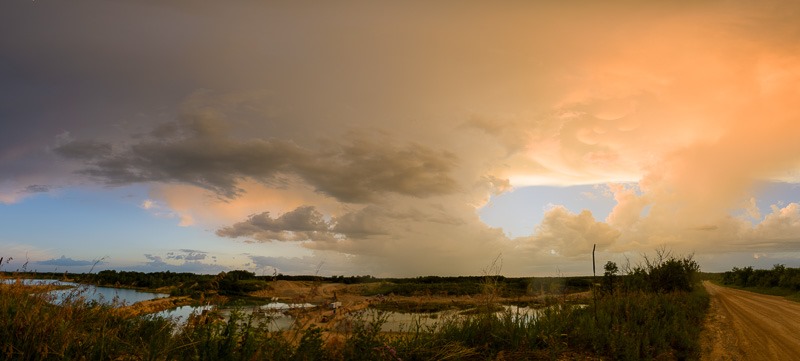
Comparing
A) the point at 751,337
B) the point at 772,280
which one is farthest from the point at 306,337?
the point at 772,280

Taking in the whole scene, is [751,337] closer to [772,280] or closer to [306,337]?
[306,337]

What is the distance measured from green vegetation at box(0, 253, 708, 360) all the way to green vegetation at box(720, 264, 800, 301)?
30.8 meters

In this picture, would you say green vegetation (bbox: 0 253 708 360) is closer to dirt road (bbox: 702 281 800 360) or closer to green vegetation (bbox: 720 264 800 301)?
dirt road (bbox: 702 281 800 360)

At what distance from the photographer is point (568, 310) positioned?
9625 mm

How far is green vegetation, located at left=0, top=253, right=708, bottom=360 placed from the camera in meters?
4.36

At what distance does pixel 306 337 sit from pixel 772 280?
183ft

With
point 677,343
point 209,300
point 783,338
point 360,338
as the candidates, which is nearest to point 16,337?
point 209,300

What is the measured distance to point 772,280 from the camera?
141 ft

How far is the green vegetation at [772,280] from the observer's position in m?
34.3

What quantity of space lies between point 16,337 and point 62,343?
65 cm

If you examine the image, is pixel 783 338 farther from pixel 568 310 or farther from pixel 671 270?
pixel 671 270

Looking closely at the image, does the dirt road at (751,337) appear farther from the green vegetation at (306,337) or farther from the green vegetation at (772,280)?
the green vegetation at (772,280)

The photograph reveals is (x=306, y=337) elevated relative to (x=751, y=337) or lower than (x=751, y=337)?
elevated

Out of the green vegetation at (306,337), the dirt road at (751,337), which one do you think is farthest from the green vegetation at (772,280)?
the green vegetation at (306,337)
